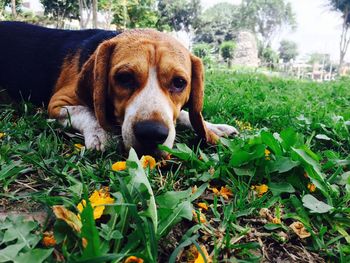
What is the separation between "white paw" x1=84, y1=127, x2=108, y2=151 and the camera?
8.90 ft

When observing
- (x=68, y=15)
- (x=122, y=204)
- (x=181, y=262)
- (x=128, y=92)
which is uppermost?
(x=68, y=15)

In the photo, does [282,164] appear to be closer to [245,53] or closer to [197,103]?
[197,103]

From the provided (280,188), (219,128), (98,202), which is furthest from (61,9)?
(98,202)

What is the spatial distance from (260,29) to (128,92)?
3108 inches

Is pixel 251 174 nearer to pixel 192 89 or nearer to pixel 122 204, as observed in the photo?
pixel 122 204

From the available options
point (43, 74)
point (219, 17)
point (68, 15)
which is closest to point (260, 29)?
point (219, 17)

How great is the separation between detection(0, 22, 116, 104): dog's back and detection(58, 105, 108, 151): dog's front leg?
30.0 inches

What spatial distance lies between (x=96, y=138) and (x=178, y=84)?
2.80ft

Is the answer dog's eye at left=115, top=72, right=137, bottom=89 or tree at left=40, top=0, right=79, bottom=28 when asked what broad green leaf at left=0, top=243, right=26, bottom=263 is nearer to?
dog's eye at left=115, top=72, right=137, bottom=89

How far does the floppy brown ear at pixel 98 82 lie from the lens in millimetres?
2994

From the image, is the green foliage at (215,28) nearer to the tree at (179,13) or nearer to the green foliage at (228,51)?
the tree at (179,13)

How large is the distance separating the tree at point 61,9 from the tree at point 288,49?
71.1 m

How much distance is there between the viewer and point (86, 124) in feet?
10.2

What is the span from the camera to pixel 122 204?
1.48 m
